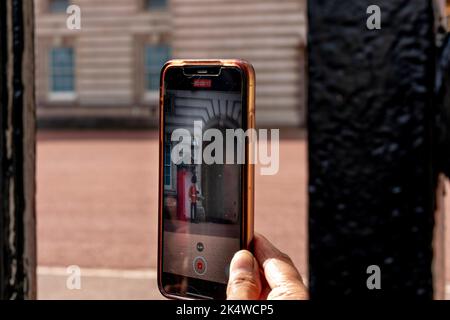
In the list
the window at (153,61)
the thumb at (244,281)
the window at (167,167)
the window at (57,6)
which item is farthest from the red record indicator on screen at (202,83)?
the window at (57,6)

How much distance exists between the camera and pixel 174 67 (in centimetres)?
131

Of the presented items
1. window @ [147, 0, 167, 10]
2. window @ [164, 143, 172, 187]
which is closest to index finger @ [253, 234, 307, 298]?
window @ [164, 143, 172, 187]

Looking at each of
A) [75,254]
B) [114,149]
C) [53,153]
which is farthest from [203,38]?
[75,254]

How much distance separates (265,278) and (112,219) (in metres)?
7.41

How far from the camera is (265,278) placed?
94 centimetres

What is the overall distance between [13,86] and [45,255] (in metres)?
5.19

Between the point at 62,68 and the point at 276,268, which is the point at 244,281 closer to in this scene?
the point at 276,268

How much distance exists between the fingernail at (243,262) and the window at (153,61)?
2514 cm

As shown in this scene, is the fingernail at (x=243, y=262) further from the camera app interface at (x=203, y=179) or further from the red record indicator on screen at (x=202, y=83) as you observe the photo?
the red record indicator on screen at (x=202, y=83)

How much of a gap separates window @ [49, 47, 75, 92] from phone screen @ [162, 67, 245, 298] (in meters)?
26.2

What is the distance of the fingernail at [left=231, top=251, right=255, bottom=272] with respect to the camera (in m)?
0.94

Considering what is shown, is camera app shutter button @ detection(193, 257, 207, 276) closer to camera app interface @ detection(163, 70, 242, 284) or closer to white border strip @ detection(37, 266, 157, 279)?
camera app interface @ detection(163, 70, 242, 284)

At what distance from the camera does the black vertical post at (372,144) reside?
650 mm

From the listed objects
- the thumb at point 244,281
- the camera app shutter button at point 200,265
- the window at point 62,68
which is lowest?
the camera app shutter button at point 200,265
